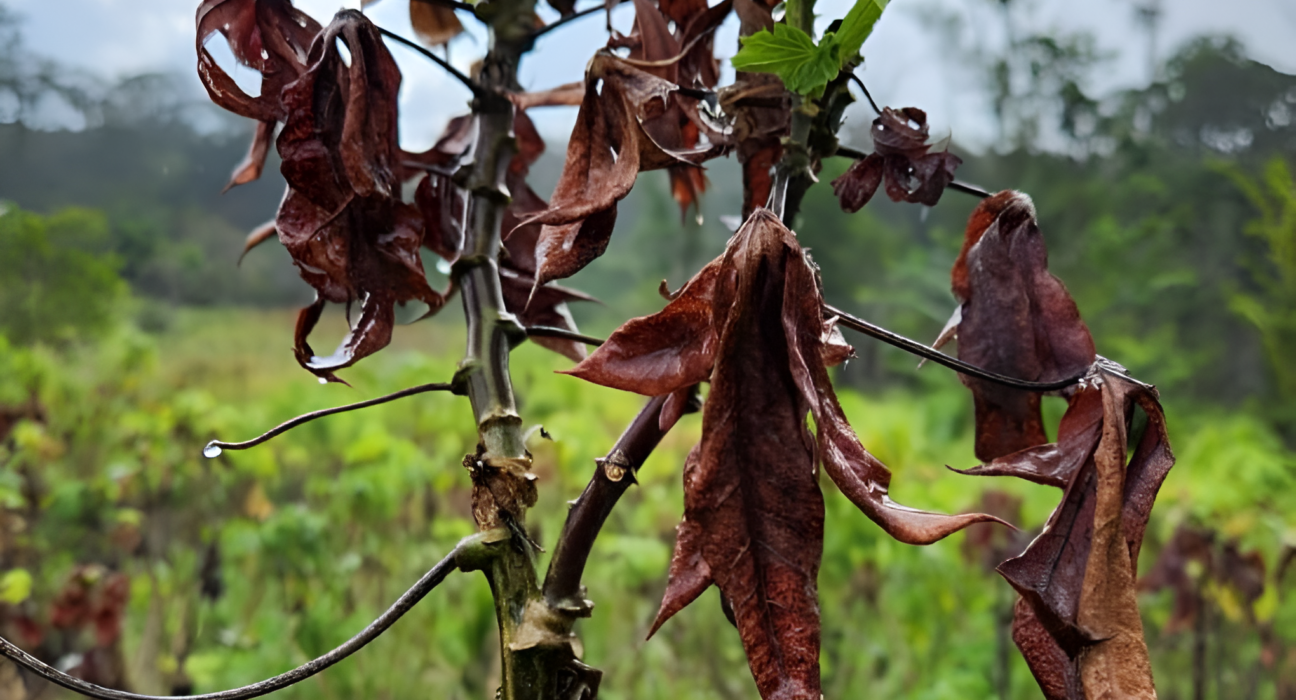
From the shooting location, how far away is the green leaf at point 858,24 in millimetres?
217

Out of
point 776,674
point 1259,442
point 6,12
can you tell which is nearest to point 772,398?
point 776,674

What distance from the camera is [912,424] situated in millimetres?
1853

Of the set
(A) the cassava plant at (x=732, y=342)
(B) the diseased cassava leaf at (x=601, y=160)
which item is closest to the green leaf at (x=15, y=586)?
(A) the cassava plant at (x=732, y=342)

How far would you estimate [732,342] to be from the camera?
0.20m

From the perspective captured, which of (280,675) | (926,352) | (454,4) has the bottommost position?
(280,675)

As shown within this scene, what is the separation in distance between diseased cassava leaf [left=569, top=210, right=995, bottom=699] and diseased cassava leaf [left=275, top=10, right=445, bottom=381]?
0.37ft

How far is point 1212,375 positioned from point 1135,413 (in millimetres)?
2069

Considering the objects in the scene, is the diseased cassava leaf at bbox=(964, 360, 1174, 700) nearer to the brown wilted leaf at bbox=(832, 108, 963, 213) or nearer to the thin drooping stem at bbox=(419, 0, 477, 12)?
the brown wilted leaf at bbox=(832, 108, 963, 213)

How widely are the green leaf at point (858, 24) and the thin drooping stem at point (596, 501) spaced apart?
0.37 feet

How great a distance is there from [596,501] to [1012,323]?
0.48ft

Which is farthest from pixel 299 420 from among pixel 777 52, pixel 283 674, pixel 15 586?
pixel 15 586

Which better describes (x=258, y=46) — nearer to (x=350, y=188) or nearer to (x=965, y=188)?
(x=350, y=188)

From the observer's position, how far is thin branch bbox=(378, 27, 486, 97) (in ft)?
0.91

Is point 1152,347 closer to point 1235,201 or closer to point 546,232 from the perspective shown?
point 1235,201
